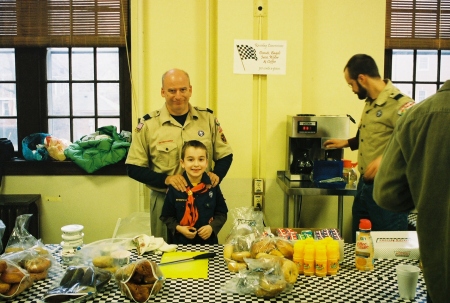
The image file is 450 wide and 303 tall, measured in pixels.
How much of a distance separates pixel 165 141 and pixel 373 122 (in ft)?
4.46

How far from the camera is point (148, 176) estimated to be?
282cm

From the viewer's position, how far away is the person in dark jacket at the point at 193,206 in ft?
7.86

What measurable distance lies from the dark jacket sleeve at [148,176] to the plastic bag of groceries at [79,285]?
1196mm

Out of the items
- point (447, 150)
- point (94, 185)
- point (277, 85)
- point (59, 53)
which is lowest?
point (94, 185)

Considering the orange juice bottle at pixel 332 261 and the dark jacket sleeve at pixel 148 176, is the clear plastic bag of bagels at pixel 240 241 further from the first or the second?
the dark jacket sleeve at pixel 148 176

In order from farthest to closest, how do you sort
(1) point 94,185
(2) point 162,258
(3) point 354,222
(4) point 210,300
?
(1) point 94,185 < (3) point 354,222 < (2) point 162,258 < (4) point 210,300

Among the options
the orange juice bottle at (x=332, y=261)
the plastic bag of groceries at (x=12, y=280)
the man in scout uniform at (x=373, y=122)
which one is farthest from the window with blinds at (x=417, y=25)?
the plastic bag of groceries at (x=12, y=280)

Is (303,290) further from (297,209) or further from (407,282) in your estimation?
(297,209)

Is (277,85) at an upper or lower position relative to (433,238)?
upper

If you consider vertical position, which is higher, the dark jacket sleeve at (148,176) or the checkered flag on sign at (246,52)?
the checkered flag on sign at (246,52)

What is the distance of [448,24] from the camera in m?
3.83

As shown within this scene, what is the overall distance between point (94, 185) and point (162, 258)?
209cm

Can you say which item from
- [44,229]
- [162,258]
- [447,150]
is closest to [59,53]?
[44,229]

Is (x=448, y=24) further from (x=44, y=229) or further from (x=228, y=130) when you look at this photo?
(x=44, y=229)
